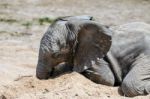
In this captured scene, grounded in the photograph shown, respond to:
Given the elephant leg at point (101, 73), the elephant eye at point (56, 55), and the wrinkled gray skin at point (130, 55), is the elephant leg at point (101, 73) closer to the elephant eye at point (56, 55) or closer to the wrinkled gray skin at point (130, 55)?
the wrinkled gray skin at point (130, 55)

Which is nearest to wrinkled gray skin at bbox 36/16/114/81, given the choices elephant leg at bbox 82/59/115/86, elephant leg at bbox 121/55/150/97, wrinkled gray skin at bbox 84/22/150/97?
elephant leg at bbox 82/59/115/86

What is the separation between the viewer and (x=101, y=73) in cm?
656

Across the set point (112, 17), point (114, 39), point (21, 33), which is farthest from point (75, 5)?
point (114, 39)

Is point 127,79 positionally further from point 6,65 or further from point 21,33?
point 21,33

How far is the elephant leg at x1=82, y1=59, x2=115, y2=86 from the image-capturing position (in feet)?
21.5

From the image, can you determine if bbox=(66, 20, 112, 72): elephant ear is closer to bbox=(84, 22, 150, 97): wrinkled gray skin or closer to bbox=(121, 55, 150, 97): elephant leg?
bbox=(84, 22, 150, 97): wrinkled gray skin

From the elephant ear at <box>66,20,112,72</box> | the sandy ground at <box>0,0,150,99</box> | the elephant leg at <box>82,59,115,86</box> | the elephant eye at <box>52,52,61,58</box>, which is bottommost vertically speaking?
the sandy ground at <box>0,0,150,99</box>

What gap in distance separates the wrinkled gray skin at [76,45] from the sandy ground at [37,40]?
0.16 meters

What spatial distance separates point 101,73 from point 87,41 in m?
0.36

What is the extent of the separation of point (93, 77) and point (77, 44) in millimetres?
377

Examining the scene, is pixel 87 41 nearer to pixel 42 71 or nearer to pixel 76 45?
pixel 76 45

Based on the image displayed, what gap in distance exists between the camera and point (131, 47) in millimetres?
6574

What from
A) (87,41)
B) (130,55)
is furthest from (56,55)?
(130,55)

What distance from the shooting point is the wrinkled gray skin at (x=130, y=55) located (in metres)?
6.44
